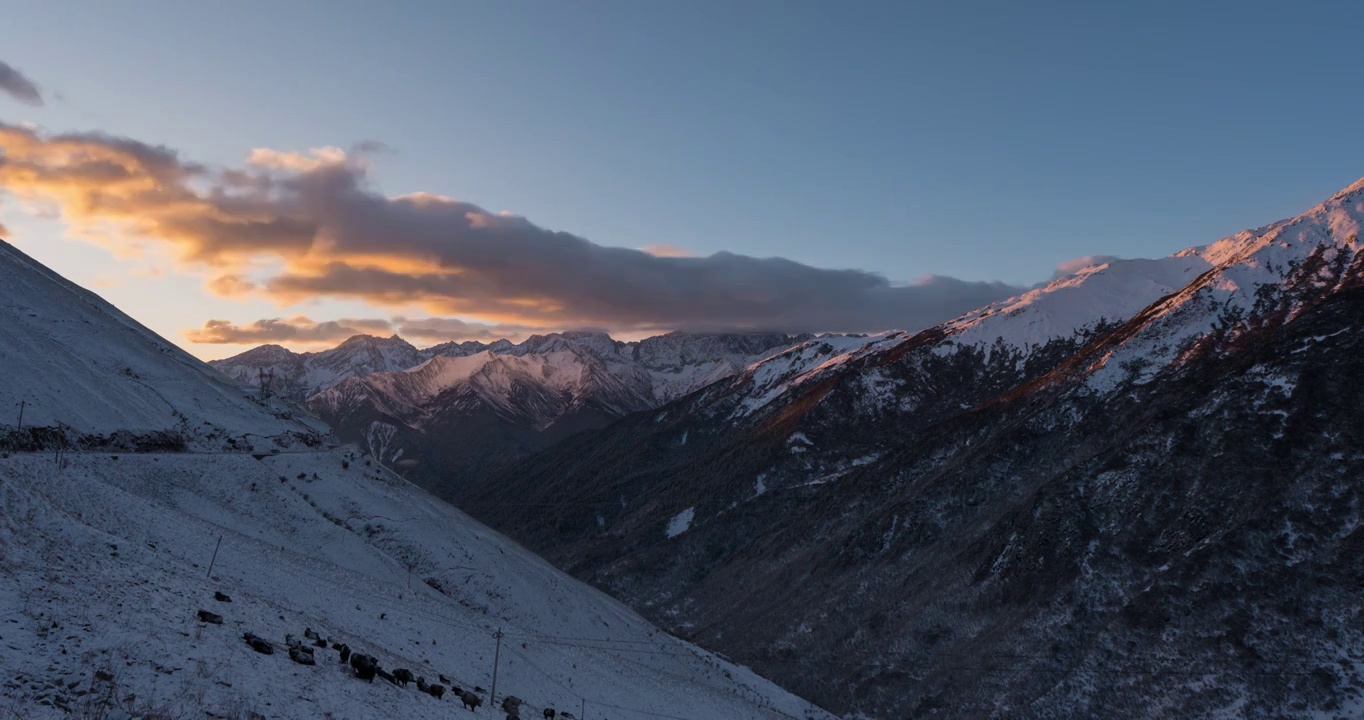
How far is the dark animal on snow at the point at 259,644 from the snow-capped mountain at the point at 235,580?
124mm

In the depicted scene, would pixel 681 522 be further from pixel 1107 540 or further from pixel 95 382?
pixel 95 382

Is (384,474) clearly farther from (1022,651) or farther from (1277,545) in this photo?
(1277,545)

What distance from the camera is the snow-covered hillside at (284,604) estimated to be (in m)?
22.1

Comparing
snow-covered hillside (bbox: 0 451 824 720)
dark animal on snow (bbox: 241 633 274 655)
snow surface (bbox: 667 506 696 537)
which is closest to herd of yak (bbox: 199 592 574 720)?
dark animal on snow (bbox: 241 633 274 655)

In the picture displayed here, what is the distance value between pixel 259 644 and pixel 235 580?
1659 centimetres

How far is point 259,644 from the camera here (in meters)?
26.5

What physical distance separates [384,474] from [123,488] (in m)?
30.7

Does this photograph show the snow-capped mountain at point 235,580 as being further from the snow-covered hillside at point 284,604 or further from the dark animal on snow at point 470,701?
the dark animal on snow at point 470,701

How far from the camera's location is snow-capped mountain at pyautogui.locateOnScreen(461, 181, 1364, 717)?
72.9m

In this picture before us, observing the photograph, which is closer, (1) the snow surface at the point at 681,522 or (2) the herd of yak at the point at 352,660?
(2) the herd of yak at the point at 352,660

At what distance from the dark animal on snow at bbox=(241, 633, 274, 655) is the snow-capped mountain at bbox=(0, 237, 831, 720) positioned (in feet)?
0.41

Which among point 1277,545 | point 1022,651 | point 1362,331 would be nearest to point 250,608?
point 1022,651

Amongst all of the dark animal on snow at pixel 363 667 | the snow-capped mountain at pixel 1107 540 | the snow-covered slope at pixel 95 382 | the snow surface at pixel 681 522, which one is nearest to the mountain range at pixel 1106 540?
the snow-capped mountain at pixel 1107 540

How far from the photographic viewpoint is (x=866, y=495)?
5709 inches
